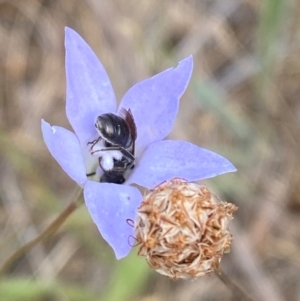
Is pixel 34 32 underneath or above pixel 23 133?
above

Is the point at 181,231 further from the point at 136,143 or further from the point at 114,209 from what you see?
the point at 136,143

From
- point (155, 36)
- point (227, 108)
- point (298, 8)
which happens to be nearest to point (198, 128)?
point (227, 108)

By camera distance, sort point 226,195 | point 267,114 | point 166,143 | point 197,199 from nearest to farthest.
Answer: point 197,199 → point 166,143 → point 226,195 → point 267,114

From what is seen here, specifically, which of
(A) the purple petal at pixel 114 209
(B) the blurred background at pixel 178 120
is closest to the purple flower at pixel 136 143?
(A) the purple petal at pixel 114 209

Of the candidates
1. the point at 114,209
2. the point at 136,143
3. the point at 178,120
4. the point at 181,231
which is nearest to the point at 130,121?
→ the point at 136,143

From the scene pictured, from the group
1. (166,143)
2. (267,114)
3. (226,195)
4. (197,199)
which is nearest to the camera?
(197,199)

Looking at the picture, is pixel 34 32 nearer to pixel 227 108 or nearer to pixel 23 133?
pixel 23 133
